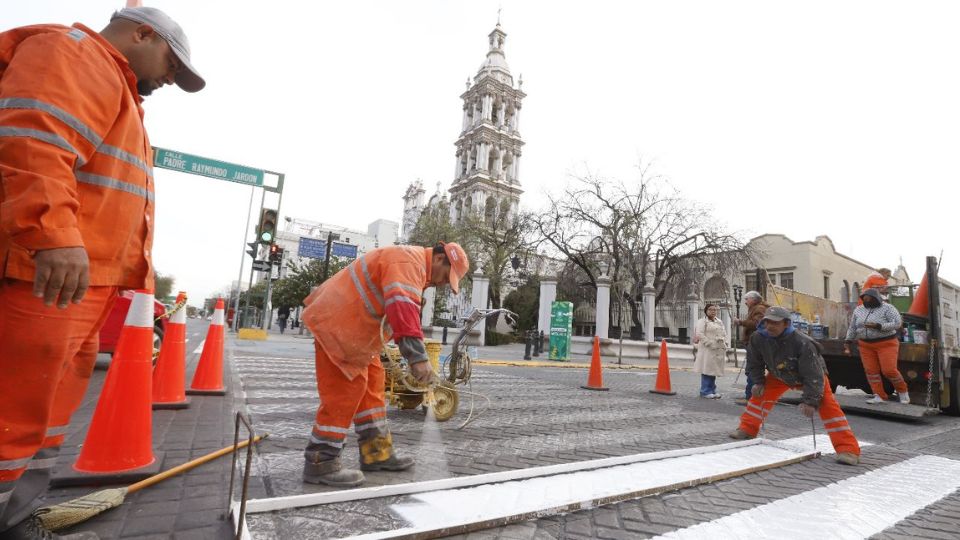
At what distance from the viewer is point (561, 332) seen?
1816cm

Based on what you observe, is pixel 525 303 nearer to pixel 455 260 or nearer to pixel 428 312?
pixel 428 312

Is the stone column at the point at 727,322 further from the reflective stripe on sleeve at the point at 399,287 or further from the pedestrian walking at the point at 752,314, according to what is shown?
the reflective stripe on sleeve at the point at 399,287

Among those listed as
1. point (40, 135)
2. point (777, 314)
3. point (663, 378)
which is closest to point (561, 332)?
point (663, 378)

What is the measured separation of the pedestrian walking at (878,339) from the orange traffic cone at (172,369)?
30.7 feet

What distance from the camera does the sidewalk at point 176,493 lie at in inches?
82.3

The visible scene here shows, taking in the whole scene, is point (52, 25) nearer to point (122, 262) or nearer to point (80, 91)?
point (80, 91)

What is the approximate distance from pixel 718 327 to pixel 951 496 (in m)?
5.74

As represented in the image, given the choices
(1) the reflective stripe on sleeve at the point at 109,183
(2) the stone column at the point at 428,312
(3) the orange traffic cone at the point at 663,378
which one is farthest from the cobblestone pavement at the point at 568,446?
(2) the stone column at the point at 428,312

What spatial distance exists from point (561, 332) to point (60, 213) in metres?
17.4

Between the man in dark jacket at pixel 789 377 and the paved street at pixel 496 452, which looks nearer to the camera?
the paved street at pixel 496 452

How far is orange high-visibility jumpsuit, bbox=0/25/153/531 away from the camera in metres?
1.47

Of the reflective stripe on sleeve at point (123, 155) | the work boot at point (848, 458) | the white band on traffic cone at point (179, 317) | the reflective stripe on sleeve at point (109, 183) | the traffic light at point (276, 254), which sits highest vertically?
the traffic light at point (276, 254)

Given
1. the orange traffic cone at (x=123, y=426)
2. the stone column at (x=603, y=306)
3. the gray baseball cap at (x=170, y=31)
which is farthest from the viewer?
the stone column at (x=603, y=306)

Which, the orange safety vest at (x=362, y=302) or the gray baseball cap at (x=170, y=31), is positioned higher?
the gray baseball cap at (x=170, y=31)
